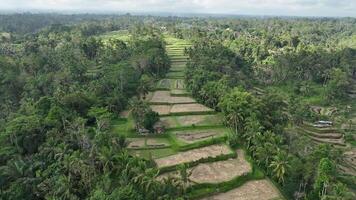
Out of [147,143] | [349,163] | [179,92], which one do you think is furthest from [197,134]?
[349,163]

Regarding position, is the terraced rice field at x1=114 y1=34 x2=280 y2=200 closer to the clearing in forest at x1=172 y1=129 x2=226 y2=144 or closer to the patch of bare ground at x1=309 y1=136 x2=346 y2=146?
the clearing in forest at x1=172 y1=129 x2=226 y2=144

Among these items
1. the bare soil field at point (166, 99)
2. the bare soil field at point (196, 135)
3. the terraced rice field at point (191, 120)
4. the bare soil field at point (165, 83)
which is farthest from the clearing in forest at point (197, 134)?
the bare soil field at point (165, 83)

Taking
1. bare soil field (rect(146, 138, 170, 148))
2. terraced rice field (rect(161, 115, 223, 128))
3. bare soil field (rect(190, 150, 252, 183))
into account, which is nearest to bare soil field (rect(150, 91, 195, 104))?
terraced rice field (rect(161, 115, 223, 128))

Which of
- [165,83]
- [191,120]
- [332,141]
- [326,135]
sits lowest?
[332,141]

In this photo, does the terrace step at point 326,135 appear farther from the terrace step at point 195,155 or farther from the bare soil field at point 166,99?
the terrace step at point 195,155

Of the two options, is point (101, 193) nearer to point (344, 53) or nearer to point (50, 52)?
point (50, 52)

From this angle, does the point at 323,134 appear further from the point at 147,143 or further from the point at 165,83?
the point at 165,83
